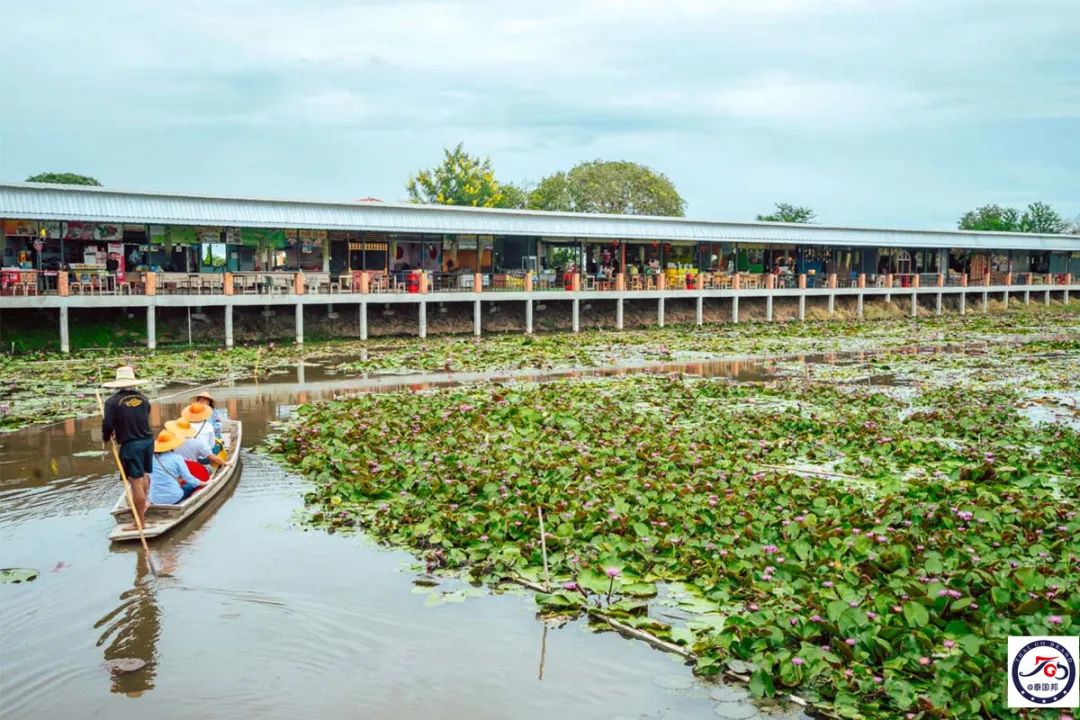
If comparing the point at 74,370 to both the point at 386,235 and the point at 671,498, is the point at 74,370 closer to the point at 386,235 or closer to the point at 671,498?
the point at 386,235

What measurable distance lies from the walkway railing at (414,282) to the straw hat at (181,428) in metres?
15.9

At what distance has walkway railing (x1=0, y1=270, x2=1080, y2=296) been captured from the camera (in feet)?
88.7

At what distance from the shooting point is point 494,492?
11414 mm

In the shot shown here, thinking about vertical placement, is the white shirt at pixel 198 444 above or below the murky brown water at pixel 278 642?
above

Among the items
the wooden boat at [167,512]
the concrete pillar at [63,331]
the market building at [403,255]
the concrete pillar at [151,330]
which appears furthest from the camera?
the market building at [403,255]

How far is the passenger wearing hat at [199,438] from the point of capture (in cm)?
1240

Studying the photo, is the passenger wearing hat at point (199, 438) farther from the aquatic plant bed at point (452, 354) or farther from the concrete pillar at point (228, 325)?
the concrete pillar at point (228, 325)

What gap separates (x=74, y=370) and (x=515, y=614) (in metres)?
18.1

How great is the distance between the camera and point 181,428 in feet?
40.0

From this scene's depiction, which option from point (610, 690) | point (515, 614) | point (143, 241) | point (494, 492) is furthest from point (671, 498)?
point (143, 241)

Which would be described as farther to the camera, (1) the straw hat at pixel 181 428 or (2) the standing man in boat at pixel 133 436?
(1) the straw hat at pixel 181 428

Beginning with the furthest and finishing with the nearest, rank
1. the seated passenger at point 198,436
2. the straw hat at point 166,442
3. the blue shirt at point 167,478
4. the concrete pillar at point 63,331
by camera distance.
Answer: the concrete pillar at point 63,331 < the seated passenger at point 198,436 < the straw hat at point 166,442 < the blue shirt at point 167,478

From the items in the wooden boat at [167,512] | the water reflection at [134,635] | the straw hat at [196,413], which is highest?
the straw hat at [196,413]

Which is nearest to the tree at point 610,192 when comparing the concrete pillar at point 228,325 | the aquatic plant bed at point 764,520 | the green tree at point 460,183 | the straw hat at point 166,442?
the green tree at point 460,183
